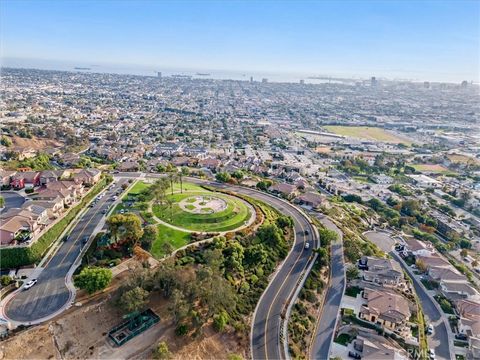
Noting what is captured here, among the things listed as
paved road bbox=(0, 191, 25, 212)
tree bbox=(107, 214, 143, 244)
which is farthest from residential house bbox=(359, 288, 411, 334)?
paved road bbox=(0, 191, 25, 212)

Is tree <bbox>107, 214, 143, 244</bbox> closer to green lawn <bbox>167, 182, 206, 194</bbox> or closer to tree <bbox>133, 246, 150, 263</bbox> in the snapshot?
tree <bbox>133, 246, 150, 263</bbox>

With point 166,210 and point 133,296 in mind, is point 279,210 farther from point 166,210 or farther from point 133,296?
point 133,296

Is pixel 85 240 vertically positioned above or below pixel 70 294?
above

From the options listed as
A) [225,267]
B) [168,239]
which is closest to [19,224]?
[168,239]

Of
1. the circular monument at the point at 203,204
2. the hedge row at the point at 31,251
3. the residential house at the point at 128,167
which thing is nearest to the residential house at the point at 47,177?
the hedge row at the point at 31,251

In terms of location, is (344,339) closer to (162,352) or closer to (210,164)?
(162,352)
